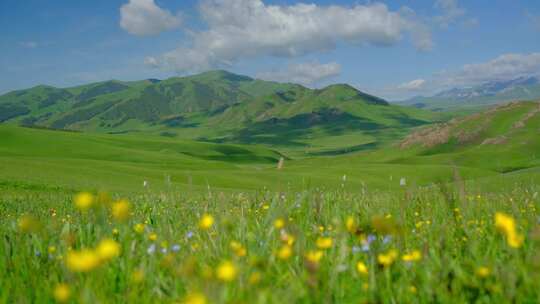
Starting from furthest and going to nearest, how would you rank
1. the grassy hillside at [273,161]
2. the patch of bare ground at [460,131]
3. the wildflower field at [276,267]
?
the patch of bare ground at [460,131], the grassy hillside at [273,161], the wildflower field at [276,267]

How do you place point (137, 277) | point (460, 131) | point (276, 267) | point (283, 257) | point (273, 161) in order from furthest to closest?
point (273, 161) → point (460, 131) → point (276, 267) → point (137, 277) → point (283, 257)

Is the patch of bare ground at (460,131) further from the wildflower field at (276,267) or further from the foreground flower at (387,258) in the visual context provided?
the foreground flower at (387,258)

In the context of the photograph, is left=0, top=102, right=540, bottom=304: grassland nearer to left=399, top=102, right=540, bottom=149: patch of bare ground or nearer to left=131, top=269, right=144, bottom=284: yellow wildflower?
left=131, top=269, right=144, bottom=284: yellow wildflower

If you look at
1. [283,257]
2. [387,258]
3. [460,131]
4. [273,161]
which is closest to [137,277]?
[283,257]

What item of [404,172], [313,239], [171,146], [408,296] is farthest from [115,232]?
[171,146]

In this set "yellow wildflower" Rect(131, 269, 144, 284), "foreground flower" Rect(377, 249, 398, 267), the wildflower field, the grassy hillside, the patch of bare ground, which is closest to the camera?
the wildflower field

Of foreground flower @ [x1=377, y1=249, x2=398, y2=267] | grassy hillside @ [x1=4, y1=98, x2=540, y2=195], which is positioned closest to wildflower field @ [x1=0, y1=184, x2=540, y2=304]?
foreground flower @ [x1=377, y1=249, x2=398, y2=267]

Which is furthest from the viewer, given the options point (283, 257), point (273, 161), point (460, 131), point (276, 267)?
point (273, 161)

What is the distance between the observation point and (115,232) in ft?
17.5

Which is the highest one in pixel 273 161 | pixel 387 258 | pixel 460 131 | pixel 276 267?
pixel 460 131

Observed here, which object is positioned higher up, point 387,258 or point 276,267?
point 387,258

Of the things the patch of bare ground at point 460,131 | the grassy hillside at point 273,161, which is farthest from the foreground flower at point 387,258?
the patch of bare ground at point 460,131

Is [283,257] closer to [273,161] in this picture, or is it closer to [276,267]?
[276,267]

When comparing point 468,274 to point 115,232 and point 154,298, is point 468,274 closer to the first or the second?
point 154,298
